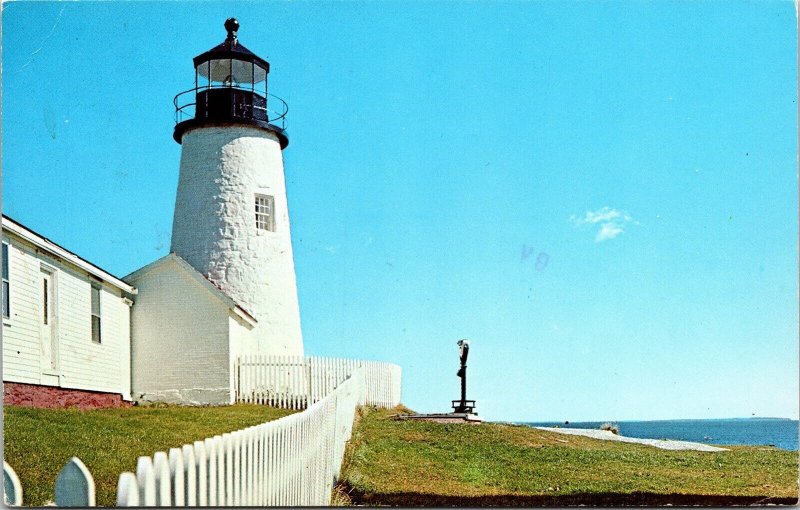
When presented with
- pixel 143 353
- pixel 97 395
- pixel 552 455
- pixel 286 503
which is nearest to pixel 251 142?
pixel 143 353

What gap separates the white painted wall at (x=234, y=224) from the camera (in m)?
20.7

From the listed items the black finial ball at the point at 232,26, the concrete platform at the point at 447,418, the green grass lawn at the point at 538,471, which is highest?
the black finial ball at the point at 232,26

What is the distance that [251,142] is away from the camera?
21078 millimetres

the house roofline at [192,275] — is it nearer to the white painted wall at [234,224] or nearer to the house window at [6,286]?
the white painted wall at [234,224]

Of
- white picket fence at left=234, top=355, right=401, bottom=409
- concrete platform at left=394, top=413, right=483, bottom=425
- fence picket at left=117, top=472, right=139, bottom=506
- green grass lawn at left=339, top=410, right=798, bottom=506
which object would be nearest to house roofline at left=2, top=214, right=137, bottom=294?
white picket fence at left=234, top=355, right=401, bottom=409

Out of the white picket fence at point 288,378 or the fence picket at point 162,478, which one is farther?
the white picket fence at point 288,378

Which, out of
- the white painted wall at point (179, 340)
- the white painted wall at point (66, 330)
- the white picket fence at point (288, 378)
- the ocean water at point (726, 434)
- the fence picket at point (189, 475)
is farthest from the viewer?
the ocean water at point (726, 434)

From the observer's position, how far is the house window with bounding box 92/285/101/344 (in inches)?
694

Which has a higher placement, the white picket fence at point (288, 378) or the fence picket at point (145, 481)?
the fence picket at point (145, 481)

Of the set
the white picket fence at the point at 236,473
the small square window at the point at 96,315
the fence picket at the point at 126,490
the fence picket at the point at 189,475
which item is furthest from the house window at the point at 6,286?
the fence picket at the point at 126,490

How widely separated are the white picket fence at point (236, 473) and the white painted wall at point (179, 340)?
1003 cm

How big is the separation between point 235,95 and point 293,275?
181 inches

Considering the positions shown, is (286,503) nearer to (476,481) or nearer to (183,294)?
(476,481)

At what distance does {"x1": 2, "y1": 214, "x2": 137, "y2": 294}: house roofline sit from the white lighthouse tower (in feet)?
7.02
